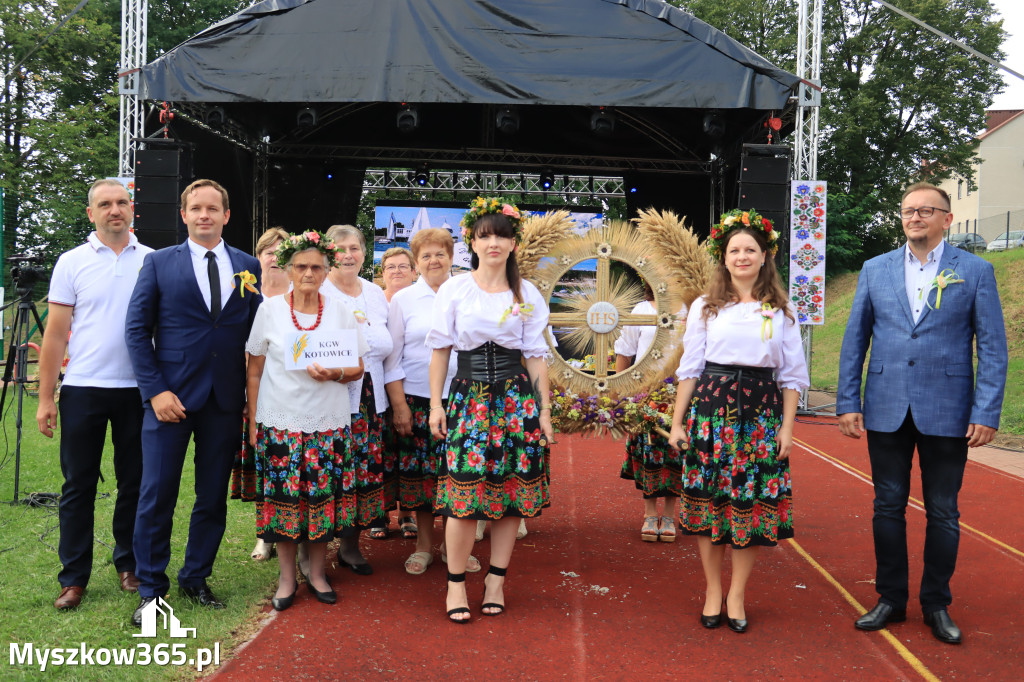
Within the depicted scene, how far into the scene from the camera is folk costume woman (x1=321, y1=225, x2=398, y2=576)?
12.8ft

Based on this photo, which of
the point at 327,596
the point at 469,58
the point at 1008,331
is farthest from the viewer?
the point at 1008,331

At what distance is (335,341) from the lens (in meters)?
3.52

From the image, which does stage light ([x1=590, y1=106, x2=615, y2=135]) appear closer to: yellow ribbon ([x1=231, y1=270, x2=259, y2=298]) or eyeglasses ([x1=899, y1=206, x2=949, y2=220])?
eyeglasses ([x1=899, y1=206, x2=949, y2=220])

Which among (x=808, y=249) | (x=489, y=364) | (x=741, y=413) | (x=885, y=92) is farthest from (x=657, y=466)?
(x=885, y=92)

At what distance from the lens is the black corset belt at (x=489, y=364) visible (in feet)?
11.5

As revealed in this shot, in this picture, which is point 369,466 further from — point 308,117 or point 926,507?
point 308,117

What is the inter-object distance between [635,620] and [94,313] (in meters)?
2.77

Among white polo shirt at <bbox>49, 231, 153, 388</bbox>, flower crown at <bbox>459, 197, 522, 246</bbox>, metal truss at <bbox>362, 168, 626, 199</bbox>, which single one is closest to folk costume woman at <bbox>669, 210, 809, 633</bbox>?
flower crown at <bbox>459, 197, 522, 246</bbox>

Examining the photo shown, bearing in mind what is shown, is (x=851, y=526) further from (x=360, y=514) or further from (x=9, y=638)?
(x=9, y=638)

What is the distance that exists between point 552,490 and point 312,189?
20.7 feet

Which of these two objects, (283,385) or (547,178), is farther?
(547,178)

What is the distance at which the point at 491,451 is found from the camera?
349cm

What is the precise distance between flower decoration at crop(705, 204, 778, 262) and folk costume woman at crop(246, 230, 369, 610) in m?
1.72

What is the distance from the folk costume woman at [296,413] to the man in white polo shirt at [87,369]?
587 mm
